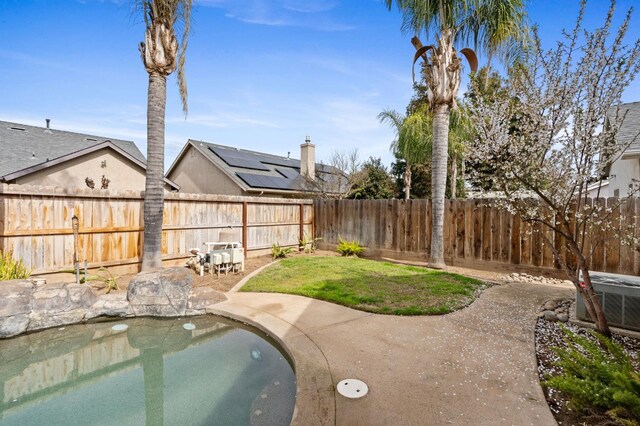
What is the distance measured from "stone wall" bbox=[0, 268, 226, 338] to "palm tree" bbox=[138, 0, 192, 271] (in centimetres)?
156

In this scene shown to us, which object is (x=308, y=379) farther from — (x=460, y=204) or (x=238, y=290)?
(x=460, y=204)

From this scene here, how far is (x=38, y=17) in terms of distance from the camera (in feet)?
26.3

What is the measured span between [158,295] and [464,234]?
→ 274 inches

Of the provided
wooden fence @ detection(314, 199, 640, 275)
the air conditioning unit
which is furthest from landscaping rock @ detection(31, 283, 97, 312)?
wooden fence @ detection(314, 199, 640, 275)

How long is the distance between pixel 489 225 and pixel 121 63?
1070 centimetres

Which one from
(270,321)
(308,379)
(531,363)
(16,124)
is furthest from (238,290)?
(16,124)

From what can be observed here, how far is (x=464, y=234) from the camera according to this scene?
322 inches

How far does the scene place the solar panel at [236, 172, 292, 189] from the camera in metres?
14.6

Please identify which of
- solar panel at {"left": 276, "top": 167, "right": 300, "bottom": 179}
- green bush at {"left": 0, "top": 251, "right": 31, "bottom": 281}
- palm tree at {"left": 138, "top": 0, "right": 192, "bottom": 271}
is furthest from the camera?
solar panel at {"left": 276, "top": 167, "right": 300, "bottom": 179}

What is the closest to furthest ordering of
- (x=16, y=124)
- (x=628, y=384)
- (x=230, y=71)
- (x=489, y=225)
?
(x=628, y=384)
(x=489, y=225)
(x=230, y=71)
(x=16, y=124)

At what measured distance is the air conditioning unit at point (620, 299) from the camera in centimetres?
370

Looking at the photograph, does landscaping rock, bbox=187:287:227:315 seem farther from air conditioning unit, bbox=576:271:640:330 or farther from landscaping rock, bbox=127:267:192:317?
air conditioning unit, bbox=576:271:640:330

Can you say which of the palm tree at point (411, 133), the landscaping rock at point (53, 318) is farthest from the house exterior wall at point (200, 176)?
the landscaping rock at point (53, 318)

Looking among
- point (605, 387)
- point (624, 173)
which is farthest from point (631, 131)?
point (605, 387)
